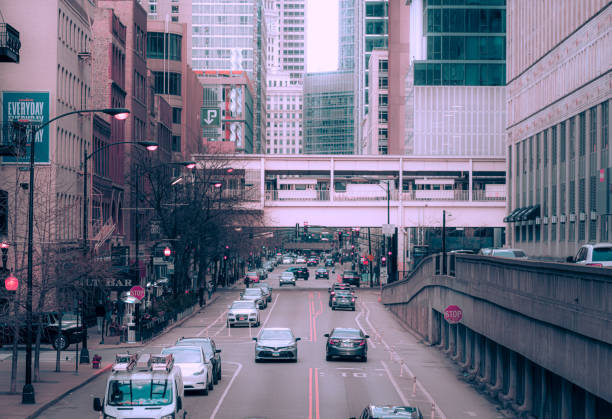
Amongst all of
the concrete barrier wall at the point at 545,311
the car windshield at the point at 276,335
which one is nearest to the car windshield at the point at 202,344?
the car windshield at the point at 276,335

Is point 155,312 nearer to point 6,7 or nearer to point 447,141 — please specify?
point 6,7

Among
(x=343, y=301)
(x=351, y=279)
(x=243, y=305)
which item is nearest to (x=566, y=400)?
(x=243, y=305)

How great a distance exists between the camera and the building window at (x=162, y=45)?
4712 inches

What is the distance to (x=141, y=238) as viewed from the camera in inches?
2931

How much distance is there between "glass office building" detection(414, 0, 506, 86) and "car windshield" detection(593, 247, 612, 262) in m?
100

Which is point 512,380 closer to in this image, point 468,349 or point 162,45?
point 468,349

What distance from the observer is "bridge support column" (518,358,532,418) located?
26203 mm

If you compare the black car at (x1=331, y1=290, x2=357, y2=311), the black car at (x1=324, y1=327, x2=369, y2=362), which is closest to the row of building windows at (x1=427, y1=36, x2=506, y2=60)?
the black car at (x1=331, y1=290, x2=357, y2=311)

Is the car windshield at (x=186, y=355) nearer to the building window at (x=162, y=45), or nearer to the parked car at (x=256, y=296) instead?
the parked car at (x=256, y=296)

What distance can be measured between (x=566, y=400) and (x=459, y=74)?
10821 cm

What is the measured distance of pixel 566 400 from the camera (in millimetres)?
22484

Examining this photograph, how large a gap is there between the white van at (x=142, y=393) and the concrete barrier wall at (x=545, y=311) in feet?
29.6

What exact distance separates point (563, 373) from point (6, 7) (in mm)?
36355

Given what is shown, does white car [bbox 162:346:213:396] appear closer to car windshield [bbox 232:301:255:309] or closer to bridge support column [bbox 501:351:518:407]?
bridge support column [bbox 501:351:518:407]
